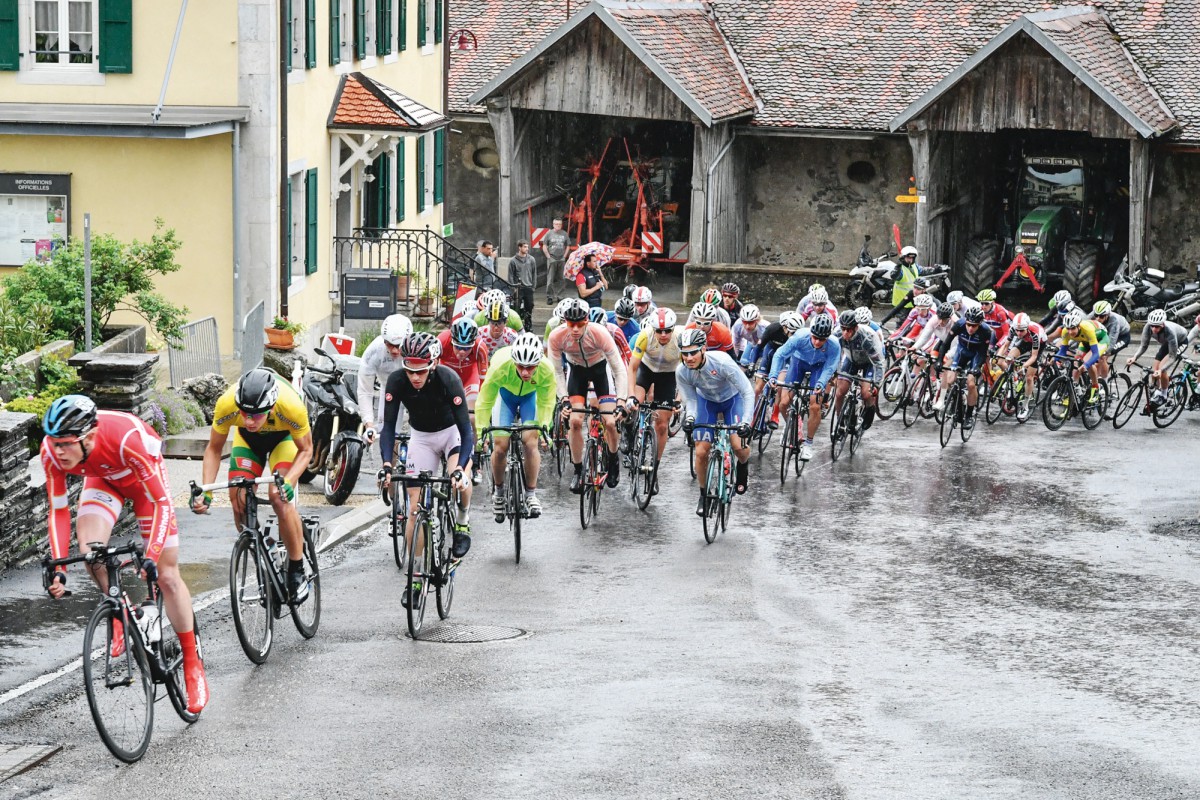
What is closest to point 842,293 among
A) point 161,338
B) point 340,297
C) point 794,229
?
point 794,229

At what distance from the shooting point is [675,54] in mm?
36281

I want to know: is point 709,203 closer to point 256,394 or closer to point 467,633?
point 467,633

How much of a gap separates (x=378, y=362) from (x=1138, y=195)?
74.0 ft

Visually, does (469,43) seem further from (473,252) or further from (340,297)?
(340,297)

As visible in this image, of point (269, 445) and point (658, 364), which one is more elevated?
point (658, 364)

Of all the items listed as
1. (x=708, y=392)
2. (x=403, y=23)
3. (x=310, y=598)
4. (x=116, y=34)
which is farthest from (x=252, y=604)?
(x=403, y=23)

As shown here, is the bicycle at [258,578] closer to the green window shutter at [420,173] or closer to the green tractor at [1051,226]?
the green window shutter at [420,173]

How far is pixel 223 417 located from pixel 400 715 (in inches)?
87.3

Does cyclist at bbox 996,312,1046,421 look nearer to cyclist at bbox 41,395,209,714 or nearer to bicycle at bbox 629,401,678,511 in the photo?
bicycle at bbox 629,401,678,511

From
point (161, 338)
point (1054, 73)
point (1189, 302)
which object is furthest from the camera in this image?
point (1054, 73)

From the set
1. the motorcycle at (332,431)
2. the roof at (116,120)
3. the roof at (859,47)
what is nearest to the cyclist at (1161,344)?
the motorcycle at (332,431)

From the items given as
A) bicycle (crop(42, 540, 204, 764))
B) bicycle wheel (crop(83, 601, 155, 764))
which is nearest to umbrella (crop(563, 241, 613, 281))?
Result: bicycle (crop(42, 540, 204, 764))

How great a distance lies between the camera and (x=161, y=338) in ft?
74.7

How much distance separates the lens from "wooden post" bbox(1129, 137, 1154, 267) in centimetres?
3388
